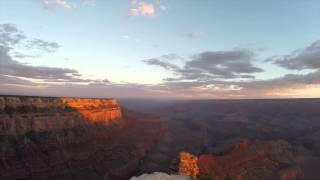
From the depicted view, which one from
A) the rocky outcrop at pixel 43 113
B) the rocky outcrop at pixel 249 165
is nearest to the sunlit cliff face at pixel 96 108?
the rocky outcrop at pixel 43 113

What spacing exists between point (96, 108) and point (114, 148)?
15650 mm

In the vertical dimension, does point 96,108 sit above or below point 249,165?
above

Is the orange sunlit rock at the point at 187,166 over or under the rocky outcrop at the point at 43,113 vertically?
under

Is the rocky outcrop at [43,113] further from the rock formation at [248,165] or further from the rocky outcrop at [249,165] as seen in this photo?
the rocky outcrop at [249,165]

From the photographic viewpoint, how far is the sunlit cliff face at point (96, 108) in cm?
7269

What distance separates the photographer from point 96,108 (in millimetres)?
83562

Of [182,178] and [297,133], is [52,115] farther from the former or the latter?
[297,133]

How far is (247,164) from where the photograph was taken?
59.3m

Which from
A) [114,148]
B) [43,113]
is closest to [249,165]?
[114,148]

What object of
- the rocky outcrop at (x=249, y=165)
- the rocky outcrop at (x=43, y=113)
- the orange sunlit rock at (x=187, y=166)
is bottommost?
the rocky outcrop at (x=249, y=165)

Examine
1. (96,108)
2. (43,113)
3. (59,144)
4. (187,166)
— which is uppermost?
(96,108)

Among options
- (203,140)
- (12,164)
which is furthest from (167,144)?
(12,164)

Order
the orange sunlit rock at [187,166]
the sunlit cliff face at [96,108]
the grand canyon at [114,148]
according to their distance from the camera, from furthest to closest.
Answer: the sunlit cliff face at [96,108]
the grand canyon at [114,148]
the orange sunlit rock at [187,166]

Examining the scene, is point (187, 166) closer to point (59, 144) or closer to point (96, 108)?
point (59, 144)
